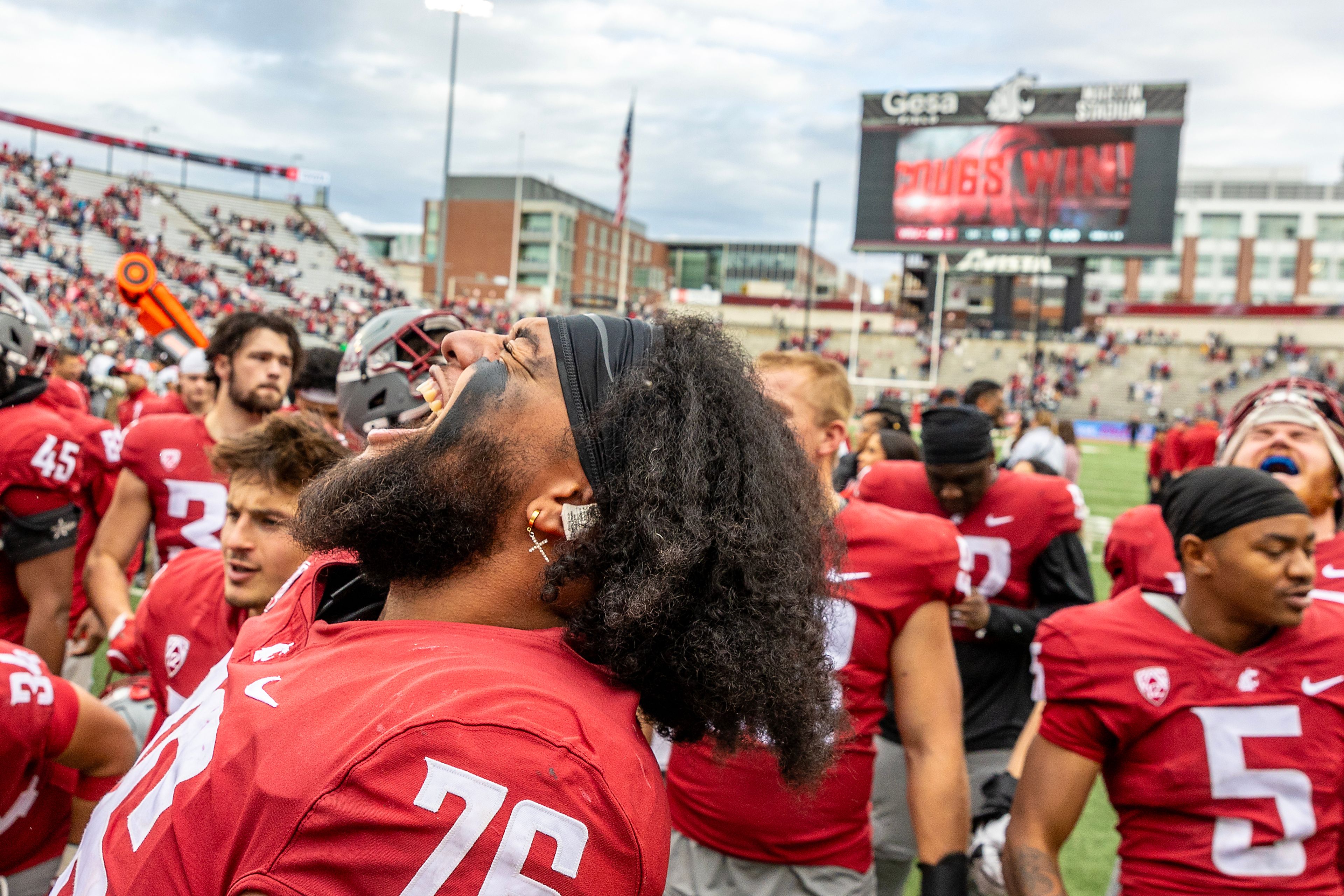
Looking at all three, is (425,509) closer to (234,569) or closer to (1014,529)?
(234,569)

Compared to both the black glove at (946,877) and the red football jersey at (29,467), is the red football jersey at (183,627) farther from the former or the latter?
the black glove at (946,877)

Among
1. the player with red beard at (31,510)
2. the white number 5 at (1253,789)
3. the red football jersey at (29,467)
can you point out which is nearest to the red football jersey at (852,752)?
the white number 5 at (1253,789)

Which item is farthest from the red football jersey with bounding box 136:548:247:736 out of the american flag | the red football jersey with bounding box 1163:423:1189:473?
the american flag

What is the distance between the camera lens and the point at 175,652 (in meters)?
2.65

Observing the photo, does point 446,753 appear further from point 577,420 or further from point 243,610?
point 243,610

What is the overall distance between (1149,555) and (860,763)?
4.99 ft

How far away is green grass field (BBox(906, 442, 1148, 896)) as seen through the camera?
4164 millimetres

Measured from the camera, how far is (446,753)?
39.0 inches

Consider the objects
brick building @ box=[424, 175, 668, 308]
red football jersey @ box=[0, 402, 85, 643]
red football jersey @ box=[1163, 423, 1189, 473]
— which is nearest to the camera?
red football jersey @ box=[0, 402, 85, 643]

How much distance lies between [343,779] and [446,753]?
0.11 meters

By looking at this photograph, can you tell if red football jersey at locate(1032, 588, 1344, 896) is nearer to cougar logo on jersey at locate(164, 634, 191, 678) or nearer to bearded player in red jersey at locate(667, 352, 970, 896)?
bearded player in red jersey at locate(667, 352, 970, 896)

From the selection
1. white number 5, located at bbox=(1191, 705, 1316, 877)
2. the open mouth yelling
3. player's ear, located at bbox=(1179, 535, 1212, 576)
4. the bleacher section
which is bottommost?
white number 5, located at bbox=(1191, 705, 1316, 877)

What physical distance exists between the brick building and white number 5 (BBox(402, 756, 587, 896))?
62.1 metres

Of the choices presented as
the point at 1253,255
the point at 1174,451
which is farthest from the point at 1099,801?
the point at 1253,255
